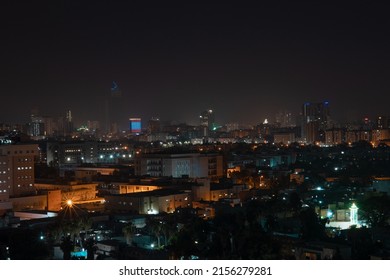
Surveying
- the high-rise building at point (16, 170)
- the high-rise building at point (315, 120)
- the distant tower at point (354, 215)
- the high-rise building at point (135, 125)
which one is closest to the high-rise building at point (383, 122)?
the high-rise building at point (315, 120)

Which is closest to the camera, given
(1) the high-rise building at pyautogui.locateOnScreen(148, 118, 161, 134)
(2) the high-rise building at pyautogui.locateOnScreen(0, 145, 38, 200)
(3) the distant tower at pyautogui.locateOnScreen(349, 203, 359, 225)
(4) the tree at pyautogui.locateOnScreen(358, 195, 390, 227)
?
(4) the tree at pyautogui.locateOnScreen(358, 195, 390, 227)

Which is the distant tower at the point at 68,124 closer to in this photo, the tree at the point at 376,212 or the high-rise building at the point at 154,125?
the high-rise building at the point at 154,125

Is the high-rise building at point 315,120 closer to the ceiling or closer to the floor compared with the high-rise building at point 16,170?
closer to the ceiling

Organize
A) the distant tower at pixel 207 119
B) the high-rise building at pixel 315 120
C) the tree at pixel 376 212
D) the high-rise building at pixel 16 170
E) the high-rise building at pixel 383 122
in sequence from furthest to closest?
the distant tower at pixel 207 119, the high-rise building at pixel 383 122, the high-rise building at pixel 315 120, the high-rise building at pixel 16 170, the tree at pixel 376 212

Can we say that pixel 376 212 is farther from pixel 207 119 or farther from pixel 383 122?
pixel 207 119

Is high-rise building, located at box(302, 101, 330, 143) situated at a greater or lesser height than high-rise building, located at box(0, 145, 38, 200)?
greater

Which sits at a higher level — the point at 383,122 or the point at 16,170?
the point at 383,122

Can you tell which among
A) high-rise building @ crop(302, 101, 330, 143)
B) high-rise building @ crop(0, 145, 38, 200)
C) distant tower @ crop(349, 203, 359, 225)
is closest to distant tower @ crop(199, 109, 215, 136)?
high-rise building @ crop(302, 101, 330, 143)

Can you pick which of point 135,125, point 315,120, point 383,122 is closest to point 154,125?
point 135,125

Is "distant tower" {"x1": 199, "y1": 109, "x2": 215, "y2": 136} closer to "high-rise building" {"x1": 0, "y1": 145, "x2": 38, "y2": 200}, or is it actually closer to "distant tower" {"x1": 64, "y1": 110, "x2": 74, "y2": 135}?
"distant tower" {"x1": 64, "y1": 110, "x2": 74, "y2": 135}
